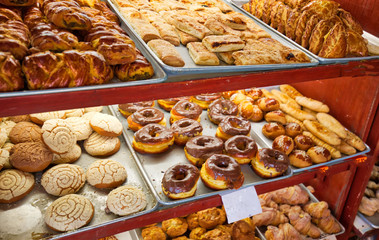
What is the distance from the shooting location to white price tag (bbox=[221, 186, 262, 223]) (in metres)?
2.04

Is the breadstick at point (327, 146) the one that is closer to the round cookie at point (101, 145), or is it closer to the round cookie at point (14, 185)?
the round cookie at point (101, 145)

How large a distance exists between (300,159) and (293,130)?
34 cm

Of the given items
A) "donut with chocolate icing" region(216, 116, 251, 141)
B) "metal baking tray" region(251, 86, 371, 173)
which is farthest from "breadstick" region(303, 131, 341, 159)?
"donut with chocolate icing" region(216, 116, 251, 141)

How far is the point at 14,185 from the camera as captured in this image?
1.87m

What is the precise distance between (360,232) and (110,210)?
2419 millimetres

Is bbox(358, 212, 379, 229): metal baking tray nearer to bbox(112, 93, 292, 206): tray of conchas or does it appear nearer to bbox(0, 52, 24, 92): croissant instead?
bbox(112, 93, 292, 206): tray of conchas

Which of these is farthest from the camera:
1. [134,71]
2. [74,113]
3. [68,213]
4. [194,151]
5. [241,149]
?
[74,113]

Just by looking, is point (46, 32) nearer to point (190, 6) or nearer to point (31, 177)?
point (31, 177)

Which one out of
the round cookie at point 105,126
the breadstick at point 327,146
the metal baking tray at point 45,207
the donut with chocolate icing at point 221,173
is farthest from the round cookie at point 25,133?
the breadstick at point 327,146

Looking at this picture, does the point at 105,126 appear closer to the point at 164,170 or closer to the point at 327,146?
the point at 164,170

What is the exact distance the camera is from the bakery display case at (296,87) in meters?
1.42

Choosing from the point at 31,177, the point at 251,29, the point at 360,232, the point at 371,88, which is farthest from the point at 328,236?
the point at 31,177

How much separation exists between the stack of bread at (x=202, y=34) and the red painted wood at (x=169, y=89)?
0.41 ft

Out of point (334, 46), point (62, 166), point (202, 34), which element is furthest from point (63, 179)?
point (334, 46)
